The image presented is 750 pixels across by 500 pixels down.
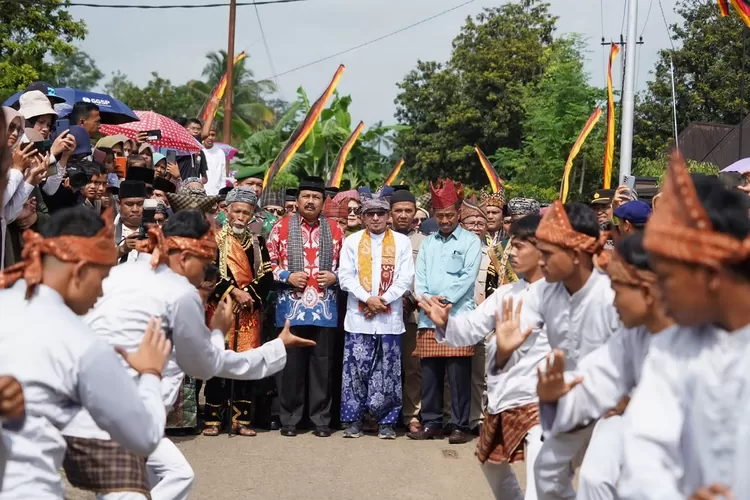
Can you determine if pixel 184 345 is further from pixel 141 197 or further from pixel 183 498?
pixel 141 197

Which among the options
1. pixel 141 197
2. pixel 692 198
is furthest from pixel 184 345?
pixel 141 197

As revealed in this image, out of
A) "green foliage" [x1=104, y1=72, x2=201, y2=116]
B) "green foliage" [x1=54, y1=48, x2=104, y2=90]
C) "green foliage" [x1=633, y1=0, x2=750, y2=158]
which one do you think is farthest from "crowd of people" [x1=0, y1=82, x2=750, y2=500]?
"green foliage" [x1=54, y1=48, x2=104, y2=90]

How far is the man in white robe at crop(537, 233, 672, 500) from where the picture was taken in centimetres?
397

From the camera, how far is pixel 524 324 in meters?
5.64

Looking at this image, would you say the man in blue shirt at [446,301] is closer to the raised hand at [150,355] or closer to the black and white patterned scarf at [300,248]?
the black and white patterned scarf at [300,248]

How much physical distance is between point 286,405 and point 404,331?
1318 millimetres

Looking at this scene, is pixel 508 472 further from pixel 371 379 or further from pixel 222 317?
pixel 371 379

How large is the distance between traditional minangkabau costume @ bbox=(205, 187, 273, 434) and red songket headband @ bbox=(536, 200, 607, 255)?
4.77 metres

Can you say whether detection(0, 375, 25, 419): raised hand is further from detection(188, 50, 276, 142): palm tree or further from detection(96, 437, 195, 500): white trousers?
detection(188, 50, 276, 142): palm tree

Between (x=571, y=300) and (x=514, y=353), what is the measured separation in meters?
0.62

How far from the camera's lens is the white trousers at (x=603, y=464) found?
13.9 feet

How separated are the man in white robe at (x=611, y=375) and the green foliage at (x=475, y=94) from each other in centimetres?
3222

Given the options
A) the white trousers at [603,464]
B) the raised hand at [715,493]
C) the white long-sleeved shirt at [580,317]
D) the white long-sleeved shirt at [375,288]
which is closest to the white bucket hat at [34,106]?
the white long-sleeved shirt at [375,288]

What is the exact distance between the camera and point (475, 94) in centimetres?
3741
